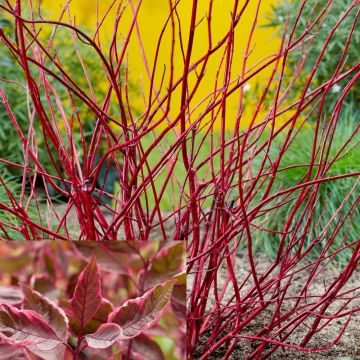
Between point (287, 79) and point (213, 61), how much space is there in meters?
1.98

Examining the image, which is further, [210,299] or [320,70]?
[320,70]

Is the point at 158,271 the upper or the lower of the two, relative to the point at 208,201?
upper

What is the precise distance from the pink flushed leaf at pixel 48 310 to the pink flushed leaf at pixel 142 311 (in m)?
0.07

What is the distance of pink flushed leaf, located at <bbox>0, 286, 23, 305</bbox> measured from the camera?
110cm

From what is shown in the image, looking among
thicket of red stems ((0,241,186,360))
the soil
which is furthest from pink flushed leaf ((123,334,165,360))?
the soil

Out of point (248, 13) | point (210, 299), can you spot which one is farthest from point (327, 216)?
point (248, 13)

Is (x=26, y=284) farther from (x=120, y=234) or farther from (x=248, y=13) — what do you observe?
(x=248, y=13)

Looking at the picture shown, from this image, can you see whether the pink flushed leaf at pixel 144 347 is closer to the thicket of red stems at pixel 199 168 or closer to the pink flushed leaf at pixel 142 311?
the pink flushed leaf at pixel 142 311

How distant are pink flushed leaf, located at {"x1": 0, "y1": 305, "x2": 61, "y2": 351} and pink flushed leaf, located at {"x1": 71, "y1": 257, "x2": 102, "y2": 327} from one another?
5 cm

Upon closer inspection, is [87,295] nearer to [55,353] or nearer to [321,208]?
[55,353]

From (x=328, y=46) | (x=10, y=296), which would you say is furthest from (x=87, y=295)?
(x=328, y=46)

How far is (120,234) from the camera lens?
3.79 metres

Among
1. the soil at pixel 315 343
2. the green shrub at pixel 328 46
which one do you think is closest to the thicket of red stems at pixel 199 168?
the soil at pixel 315 343

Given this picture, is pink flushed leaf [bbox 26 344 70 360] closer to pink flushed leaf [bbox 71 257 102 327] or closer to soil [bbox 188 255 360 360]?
pink flushed leaf [bbox 71 257 102 327]
